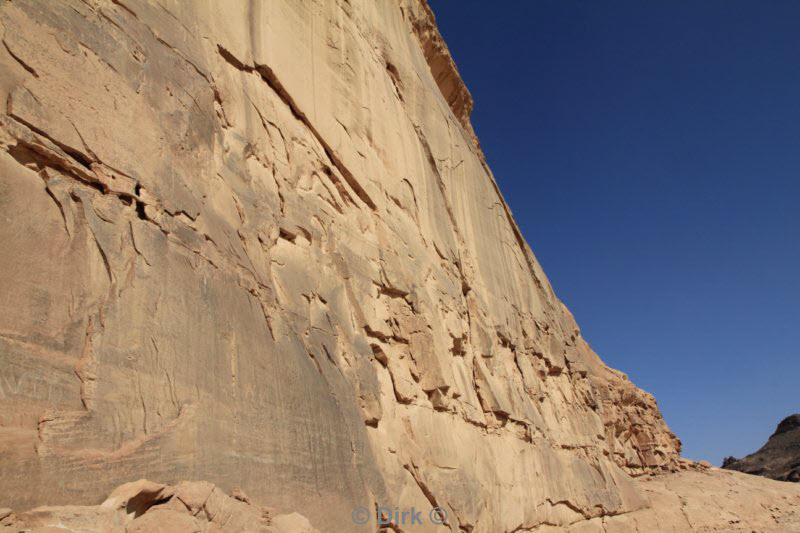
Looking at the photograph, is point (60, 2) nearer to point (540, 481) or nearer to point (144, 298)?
point (144, 298)

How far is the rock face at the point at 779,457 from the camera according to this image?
34.8m

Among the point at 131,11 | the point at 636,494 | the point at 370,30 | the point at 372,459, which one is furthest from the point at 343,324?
the point at 636,494

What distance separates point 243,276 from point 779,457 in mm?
43825

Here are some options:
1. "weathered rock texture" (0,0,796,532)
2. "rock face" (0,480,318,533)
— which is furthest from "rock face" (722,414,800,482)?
"rock face" (0,480,318,533)

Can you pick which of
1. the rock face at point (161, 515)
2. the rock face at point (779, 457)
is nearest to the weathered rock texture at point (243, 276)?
the rock face at point (161, 515)

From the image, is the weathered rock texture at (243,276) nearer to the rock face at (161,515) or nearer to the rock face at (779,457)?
the rock face at (161,515)

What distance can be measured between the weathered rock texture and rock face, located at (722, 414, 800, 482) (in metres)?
30.9

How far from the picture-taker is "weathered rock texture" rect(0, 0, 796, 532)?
3.94m

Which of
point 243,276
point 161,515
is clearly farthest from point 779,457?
point 161,515

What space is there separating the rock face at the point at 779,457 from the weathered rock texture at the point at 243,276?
30.9m

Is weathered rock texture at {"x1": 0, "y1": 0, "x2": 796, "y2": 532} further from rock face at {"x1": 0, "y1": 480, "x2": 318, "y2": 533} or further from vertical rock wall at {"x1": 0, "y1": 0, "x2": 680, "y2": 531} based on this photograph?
rock face at {"x1": 0, "y1": 480, "x2": 318, "y2": 533}

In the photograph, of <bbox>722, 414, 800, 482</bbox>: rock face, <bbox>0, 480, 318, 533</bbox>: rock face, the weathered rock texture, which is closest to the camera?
<bbox>0, 480, 318, 533</bbox>: rock face

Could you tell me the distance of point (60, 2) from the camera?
16.2 ft

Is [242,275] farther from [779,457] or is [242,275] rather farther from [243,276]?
[779,457]
